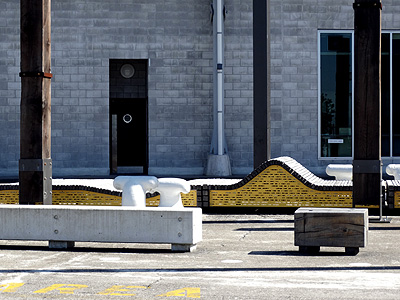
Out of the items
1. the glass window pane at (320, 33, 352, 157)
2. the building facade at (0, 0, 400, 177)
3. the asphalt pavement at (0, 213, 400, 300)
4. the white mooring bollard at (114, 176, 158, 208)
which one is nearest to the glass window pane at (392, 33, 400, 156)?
the building facade at (0, 0, 400, 177)

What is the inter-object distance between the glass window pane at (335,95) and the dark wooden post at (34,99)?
16422mm

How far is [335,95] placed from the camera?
2839cm

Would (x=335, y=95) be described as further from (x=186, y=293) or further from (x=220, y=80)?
(x=186, y=293)

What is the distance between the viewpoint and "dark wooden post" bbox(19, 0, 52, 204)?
1332 centimetres

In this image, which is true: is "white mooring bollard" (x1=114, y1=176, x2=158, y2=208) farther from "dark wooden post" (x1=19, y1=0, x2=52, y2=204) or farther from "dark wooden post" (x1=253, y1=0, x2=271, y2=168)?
"dark wooden post" (x1=253, y1=0, x2=271, y2=168)

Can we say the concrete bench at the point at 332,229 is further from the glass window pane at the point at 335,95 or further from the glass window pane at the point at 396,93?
the glass window pane at the point at 396,93

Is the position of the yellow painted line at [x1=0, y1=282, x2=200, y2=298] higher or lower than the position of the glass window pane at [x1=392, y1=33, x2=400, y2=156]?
lower

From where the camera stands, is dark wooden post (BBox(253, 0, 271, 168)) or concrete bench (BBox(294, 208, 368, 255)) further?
dark wooden post (BBox(253, 0, 271, 168))

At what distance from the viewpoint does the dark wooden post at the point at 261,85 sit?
733 inches

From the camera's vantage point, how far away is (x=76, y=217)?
10.9 m

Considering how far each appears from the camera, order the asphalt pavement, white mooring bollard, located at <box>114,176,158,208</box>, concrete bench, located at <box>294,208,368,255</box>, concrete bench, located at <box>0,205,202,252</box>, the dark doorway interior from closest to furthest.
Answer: the asphalt pavement, concrete bench, located at <box>294,208,368,255</box>, concrete bench, located at <box>0,205,202,252</box>, white mooring bollard, located at <box>114,176,158,208</box>, the dark doorway interior

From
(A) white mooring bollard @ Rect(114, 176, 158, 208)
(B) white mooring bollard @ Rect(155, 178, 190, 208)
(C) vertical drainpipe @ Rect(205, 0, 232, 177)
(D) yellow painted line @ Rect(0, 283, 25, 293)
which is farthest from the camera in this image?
(C) vertical drainpipe @ Rect(205, 0, 232, 177)

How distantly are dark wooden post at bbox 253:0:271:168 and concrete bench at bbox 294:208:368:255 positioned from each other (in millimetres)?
8276

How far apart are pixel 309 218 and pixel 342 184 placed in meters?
5.51
